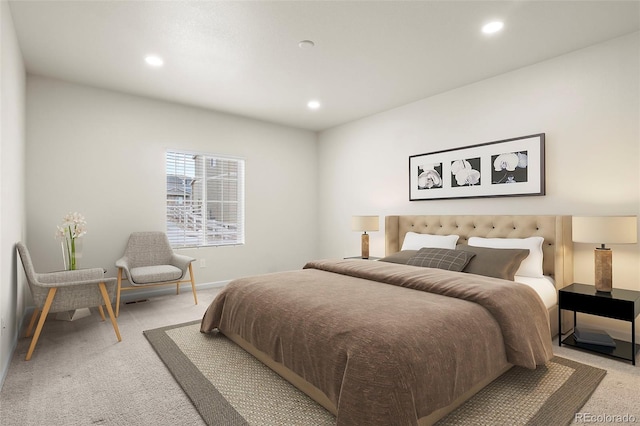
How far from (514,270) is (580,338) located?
2.27ft

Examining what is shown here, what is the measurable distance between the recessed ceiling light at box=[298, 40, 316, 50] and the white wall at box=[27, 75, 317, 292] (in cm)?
233

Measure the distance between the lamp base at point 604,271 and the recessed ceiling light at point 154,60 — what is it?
427cm

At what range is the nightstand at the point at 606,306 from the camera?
7.82 ft

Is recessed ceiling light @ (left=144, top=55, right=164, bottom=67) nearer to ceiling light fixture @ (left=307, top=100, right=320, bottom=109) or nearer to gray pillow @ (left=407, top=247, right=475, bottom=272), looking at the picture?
ceiling light fixture @ (left=307, top=100, right=320, bottom=109)

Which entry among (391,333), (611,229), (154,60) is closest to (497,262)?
(611,229)

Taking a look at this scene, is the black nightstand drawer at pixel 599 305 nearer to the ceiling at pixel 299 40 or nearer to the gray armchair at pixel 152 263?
the ceiling at pixel 299 40

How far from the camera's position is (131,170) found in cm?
416

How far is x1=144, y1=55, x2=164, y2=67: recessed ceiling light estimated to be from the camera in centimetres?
314

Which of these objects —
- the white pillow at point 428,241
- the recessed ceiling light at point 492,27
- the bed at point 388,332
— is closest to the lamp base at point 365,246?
the white pillow at point 428,241

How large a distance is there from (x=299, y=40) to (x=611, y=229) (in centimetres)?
290

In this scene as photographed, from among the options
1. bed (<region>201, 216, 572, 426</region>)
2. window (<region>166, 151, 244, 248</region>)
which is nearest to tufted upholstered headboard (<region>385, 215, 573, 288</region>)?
bed (<region>201, 216, 572, 426</region>)

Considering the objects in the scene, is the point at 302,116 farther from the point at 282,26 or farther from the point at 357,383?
the point at 357,383

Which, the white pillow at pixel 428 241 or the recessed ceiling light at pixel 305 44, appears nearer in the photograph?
the recessed ceiling light at pixel 305 44

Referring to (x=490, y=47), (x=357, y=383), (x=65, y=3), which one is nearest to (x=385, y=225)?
(x=490, y=47)
